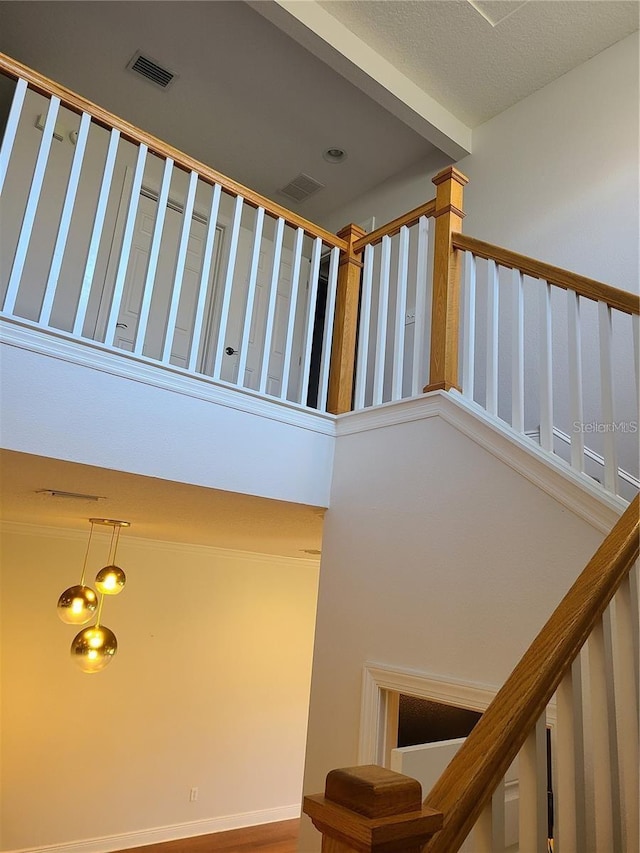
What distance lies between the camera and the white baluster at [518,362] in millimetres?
2246

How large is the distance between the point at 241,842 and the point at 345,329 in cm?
525

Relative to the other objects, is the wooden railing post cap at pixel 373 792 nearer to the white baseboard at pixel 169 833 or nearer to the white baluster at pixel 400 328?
the white baluster at pixel 400 328

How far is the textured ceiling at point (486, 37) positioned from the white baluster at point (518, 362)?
2274 mm

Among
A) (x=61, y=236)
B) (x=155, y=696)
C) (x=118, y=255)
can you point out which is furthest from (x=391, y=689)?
(x=155, y=696)

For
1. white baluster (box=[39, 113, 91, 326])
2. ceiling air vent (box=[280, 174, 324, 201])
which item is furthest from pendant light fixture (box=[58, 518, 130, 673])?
ceiling air vent (box=[280, 174, 324, 201])

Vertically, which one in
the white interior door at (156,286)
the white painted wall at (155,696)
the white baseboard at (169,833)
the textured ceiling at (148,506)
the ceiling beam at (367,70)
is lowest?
the white baseboard at (169,833)

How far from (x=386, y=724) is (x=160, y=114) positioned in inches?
171

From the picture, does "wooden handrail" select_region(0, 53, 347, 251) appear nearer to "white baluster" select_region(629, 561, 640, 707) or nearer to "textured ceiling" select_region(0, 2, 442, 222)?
"textured ceiling" select_region(0, 2, 442, 222)

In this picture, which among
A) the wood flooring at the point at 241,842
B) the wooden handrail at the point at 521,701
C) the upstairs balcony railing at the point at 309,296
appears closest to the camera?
the wooden handrail at the point at 521,701

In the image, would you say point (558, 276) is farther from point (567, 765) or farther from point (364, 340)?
point (567, 765)

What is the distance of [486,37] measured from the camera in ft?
12.7

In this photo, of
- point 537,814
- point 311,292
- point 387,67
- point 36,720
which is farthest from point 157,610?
point 537,814

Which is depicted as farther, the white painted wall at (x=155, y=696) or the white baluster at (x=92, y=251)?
the white painted wall at (x=155, y=696)

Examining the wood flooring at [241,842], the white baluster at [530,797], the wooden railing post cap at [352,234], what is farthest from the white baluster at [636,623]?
the wood flooring at [241,842]
